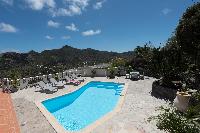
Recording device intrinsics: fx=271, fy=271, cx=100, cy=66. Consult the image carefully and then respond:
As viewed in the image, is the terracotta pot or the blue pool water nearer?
the terracotta pot

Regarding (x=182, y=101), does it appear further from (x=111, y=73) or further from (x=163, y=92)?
(x=111, y=73)

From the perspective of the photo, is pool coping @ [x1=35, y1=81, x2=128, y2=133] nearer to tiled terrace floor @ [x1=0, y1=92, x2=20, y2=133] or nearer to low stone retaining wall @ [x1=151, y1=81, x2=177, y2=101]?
tiled terrace floor @ [x1=0, y1=92, x2=20, y2=133]

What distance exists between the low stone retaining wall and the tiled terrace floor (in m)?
8.72

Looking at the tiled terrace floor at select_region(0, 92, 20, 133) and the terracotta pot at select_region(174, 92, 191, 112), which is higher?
the terracotta pot at select_region(174, 92, 191, 112)

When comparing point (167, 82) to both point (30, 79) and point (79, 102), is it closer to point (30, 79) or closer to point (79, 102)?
point (79, 102)

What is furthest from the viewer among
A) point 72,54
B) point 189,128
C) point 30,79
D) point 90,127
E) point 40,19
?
point 72,54

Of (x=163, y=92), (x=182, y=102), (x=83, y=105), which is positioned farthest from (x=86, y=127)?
(x=163, y=92)

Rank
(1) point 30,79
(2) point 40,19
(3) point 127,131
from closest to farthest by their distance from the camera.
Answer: (3) point 127,131 → (1) point 30,79 → (2) point 40,19

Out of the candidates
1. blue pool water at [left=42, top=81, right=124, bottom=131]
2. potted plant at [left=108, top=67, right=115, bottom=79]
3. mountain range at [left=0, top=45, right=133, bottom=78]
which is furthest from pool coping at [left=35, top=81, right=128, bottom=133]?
mountain range at [left=0, top=45, right=133, bottom=78]

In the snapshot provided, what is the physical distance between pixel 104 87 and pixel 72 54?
7690cm

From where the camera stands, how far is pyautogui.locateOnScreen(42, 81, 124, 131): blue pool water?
14.2 m

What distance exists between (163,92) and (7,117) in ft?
30.7

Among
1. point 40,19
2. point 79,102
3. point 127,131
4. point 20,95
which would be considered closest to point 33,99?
point 20,95

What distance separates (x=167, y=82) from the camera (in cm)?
1850
